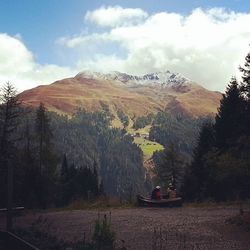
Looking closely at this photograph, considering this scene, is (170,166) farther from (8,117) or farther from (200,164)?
(8,117)

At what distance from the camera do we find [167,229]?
19.1m

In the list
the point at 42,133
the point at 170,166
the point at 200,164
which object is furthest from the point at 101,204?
the point at 170,166

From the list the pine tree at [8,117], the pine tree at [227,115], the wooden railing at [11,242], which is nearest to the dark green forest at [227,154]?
the pine tree at [227,115]

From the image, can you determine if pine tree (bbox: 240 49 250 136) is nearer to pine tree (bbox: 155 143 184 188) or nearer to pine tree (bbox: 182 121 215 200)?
pine tree (bbox: 182 121 215 200)

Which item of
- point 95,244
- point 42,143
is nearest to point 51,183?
point 42,143

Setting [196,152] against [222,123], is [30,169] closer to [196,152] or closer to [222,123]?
[222,123]

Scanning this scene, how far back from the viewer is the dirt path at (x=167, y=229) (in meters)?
15.7

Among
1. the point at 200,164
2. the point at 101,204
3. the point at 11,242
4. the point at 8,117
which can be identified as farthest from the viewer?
the point at 200,164

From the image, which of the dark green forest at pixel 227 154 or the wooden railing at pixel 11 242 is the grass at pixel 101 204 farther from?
the wooden railing at pixel 11 242

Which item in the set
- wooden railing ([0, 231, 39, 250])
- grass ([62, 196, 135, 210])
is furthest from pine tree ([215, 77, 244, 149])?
wooden railing ([0, 231, 39, 250])

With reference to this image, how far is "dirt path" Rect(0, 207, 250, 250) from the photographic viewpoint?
15742 millimetres

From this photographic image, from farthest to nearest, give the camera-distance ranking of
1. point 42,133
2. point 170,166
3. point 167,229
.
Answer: point 170,166 < point 42,133 < point 167,229

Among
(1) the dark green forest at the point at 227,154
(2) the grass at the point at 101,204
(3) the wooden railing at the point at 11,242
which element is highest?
(1) the dark green forest at the point at 227,154

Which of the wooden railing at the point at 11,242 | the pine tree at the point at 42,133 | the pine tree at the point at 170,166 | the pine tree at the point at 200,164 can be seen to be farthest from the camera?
the pine tree at the point at 170,166
